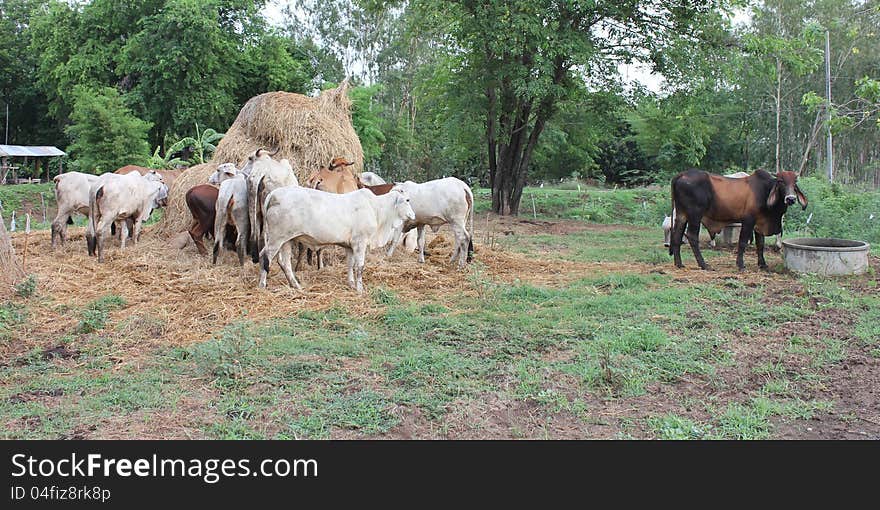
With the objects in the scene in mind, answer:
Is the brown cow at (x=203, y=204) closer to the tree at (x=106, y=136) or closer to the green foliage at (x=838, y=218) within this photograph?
the green foliage at (x=838, y=218)

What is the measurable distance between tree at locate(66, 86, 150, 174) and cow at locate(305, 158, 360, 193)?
14.8 meters

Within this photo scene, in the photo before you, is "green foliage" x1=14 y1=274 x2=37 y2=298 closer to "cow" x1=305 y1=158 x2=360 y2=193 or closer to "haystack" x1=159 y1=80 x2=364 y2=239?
"haystack" x1=159 y1=80 x2=364 y2=239

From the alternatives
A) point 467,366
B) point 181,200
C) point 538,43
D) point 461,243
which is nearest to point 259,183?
point 461,243

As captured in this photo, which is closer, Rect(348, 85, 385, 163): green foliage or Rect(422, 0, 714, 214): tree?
Rect(422, 0, 714, 214): tree

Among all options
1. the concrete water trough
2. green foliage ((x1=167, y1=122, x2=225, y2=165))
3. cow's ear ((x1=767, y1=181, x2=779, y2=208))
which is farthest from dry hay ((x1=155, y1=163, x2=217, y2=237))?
the concrete water trough

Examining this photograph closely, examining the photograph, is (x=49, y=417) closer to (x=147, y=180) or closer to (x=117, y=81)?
(x=147, y=180)

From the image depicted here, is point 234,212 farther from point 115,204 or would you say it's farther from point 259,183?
point 115,204

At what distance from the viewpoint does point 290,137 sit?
37.9 feet

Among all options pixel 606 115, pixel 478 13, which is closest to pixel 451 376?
pixel 478 13

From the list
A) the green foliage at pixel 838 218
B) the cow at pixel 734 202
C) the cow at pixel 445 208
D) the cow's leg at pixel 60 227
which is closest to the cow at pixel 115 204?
the cow's leg at pixel 60 227

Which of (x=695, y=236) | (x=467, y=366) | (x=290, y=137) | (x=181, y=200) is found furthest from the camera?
(x=181, y=200)

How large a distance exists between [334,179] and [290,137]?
1.17 meters

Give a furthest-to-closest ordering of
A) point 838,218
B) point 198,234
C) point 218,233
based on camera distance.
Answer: point 838,218
point 198,234
point 218,233

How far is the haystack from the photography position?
1154cm
